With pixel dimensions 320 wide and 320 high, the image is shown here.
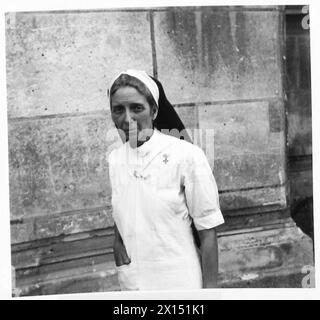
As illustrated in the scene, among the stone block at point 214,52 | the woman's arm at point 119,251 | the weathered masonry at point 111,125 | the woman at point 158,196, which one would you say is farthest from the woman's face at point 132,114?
the woman's arm at point 119,251

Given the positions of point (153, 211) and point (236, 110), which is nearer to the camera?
point (153, 211)

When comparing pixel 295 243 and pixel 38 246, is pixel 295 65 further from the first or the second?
pixel 38 246

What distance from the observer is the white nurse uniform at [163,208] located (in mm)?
3359

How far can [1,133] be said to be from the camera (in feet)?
11.5

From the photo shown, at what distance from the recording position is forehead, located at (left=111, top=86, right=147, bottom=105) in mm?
3330

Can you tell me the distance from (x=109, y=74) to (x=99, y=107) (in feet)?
0.74

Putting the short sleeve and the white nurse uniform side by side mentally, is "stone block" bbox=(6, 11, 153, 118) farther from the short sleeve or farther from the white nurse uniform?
the short sleeve

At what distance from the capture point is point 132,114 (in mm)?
3367

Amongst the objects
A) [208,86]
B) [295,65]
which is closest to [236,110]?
[208,86]

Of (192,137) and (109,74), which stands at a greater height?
(109,74)

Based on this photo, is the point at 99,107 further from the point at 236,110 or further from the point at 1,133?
the point at 236,110

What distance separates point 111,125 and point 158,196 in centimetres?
57

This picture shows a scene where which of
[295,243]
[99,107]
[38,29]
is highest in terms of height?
[38,29]

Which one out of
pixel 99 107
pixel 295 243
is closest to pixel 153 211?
pixel 99 107
